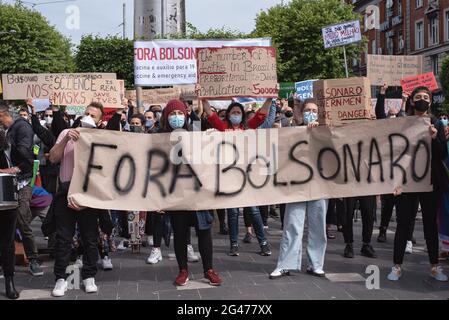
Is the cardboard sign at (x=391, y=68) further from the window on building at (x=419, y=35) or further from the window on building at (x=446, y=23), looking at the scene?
the window on building at (x=419, y=35)

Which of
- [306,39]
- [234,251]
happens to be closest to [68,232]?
[234,251]

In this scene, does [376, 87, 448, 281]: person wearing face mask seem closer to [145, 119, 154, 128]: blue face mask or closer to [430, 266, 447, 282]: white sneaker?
[430, 266, 447, 282]: white sneaker

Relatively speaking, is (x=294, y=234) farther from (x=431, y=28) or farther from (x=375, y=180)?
(x=431, y=28)

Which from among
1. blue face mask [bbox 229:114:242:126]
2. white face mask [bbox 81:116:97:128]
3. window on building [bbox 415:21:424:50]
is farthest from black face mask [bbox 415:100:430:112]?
window on building [bbox 415:21:424:50]

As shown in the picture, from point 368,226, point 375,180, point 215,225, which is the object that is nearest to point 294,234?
point 375,180

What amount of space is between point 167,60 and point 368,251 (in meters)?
5.98

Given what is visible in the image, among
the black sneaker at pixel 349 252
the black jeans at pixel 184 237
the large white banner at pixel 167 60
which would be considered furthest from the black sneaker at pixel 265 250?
the large white banner at pixel 167 60

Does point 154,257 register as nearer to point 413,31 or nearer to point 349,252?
point 349,252

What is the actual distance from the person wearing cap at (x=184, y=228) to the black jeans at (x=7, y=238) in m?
1.55

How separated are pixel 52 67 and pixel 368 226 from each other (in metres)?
40.5

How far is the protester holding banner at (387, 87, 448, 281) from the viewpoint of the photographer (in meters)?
6.32

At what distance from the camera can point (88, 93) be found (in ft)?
32.6

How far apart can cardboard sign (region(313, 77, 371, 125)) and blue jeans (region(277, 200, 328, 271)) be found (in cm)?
135

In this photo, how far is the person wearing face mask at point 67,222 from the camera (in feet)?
19.7
